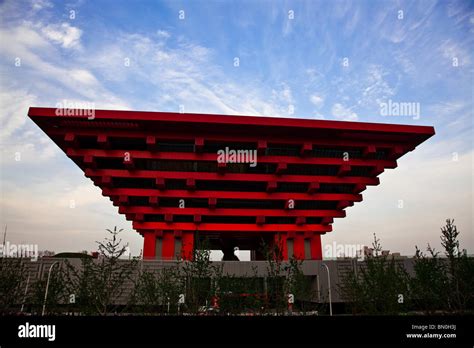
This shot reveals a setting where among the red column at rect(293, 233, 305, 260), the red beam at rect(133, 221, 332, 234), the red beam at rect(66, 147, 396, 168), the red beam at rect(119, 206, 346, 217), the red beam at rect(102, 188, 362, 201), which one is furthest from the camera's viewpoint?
the red column at rect(293, 233, 305, 260)

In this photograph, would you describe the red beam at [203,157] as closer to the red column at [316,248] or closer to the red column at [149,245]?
the red column at [316,248]

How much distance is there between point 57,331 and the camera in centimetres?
635

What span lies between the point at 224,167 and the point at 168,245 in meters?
9.81

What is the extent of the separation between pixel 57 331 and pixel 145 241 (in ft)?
84.5

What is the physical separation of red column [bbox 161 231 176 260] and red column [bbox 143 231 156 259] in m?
0.95

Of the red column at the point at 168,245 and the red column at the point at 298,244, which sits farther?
the red column at the point at 298,244

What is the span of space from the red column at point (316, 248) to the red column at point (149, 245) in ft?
51.9

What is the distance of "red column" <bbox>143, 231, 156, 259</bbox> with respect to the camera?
30402 millimetres

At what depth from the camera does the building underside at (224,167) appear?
2673 centimetres

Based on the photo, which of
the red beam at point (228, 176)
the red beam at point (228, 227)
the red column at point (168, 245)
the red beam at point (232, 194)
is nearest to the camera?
the red beam at point (228, 176)

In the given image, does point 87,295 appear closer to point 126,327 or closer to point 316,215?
point 126,327

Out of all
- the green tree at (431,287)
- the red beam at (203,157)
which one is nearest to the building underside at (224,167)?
the red beam at (203,157)

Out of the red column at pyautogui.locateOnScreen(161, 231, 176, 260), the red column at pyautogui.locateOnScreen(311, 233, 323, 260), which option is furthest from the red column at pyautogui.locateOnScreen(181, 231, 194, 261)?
the red column at pyautogui.locateOnScreen(311, 233, 323, 260)

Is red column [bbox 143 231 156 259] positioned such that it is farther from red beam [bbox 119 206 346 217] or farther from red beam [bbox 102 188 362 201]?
red beam [bbox 102 188 362 201]
